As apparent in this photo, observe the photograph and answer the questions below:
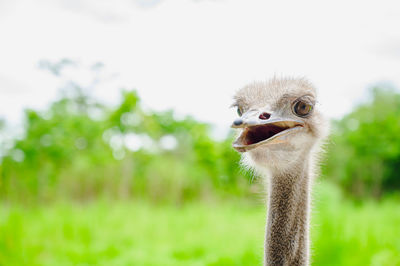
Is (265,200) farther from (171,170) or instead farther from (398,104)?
(398,104)

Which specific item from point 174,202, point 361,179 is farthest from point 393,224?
point 174,202

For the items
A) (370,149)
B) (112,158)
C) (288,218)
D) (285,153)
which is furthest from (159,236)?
(370,149)

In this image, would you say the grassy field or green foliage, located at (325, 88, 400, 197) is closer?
the grassy field

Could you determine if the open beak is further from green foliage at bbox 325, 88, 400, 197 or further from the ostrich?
green foliage at bbox 325, 88, 400, 197

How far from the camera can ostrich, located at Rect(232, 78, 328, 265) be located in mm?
901

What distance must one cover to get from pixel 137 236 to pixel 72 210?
6.80 feet

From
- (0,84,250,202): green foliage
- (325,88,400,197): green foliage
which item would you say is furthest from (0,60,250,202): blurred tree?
(325,88,400,197): green foliage

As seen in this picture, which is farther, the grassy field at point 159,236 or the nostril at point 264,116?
the grassy field at point 159,236

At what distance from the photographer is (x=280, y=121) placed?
0.87 metres

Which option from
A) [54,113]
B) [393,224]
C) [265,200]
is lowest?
[265,200]

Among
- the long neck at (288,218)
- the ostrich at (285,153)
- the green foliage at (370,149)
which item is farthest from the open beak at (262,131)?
the green foliage at (370,149)

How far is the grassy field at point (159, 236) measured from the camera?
177 inches

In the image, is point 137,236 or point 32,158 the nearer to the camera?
point 137,236

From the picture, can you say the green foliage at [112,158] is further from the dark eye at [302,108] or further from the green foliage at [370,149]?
the dark eye at [302,108]
